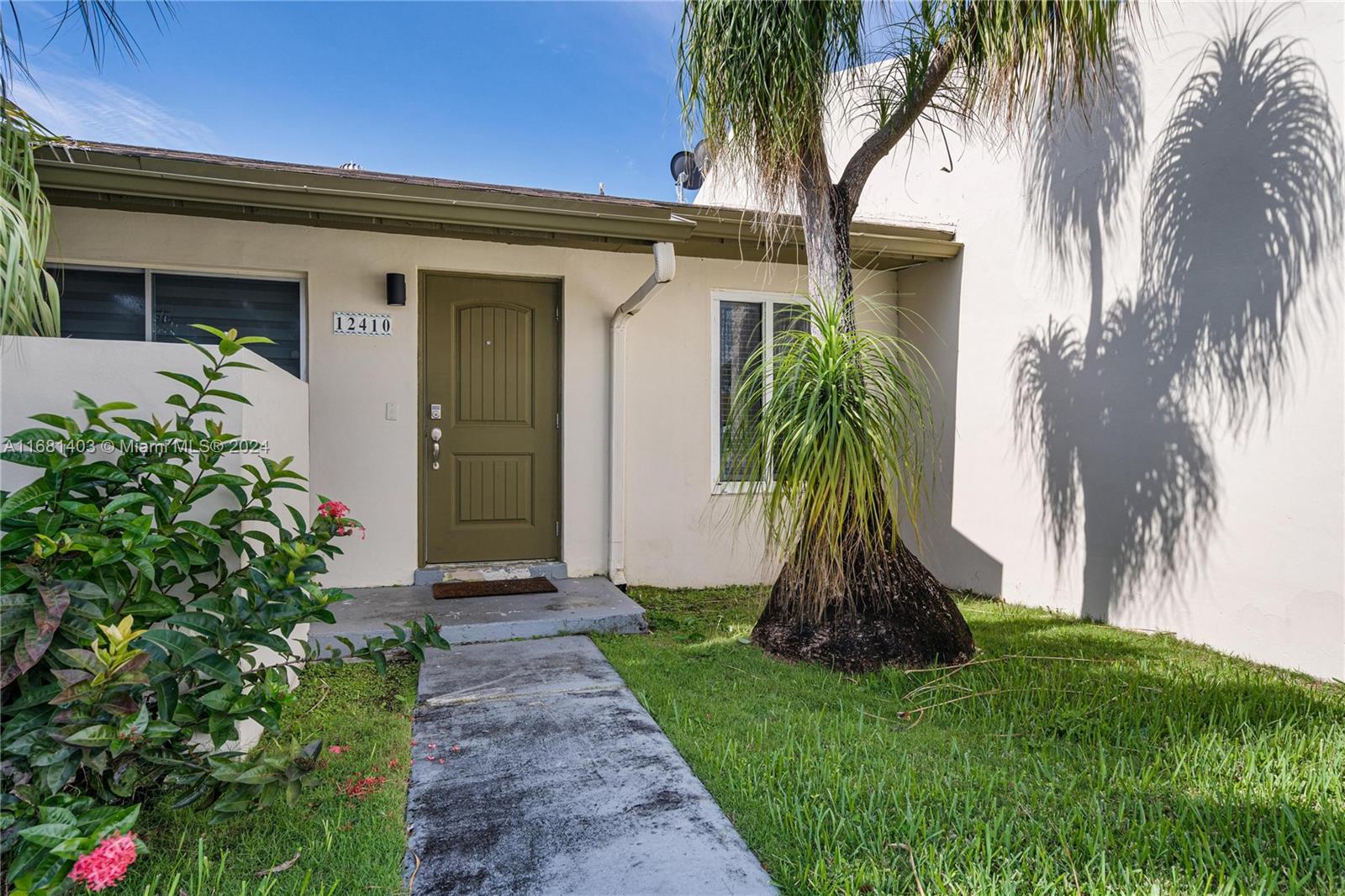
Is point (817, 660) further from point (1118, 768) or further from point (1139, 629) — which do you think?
point (1139, 629)

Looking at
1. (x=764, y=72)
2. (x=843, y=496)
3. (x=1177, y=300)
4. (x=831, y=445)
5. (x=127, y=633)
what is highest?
(x=764, y=72)

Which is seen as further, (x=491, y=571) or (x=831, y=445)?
(x=491, y=571)

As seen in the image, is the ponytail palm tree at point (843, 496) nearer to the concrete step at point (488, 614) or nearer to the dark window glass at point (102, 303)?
the concrete step at point (488, 614)

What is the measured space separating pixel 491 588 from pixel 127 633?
9.96 feet

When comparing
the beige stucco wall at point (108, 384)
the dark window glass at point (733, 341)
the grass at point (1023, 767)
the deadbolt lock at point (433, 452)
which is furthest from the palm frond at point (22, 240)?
the dark window glass at point (733, 341)

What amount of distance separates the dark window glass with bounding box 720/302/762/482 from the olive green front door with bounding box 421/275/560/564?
1.28m

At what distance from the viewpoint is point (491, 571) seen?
498 cm

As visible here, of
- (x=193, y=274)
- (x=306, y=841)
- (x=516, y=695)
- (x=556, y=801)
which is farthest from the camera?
(x=193, y=274)

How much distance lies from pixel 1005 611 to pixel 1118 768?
2622 millimetres

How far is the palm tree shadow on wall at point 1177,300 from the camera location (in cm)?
362

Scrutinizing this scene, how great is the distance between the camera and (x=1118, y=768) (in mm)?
2342

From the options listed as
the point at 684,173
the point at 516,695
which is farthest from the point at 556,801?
the point at 684,173

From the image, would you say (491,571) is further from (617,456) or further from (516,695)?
(516,695)

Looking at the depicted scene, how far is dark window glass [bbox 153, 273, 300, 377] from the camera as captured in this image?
176 inches
